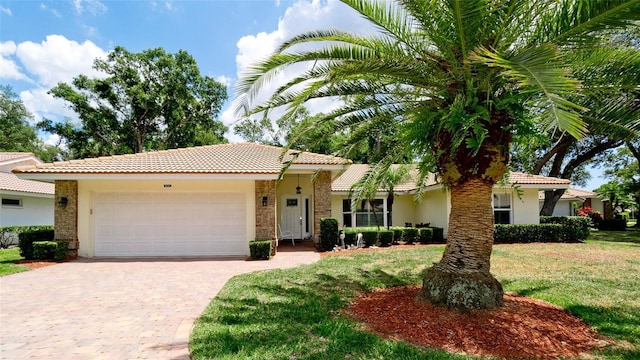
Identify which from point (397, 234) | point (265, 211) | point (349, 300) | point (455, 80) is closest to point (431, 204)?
point (397, 234)

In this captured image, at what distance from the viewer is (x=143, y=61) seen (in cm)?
3020

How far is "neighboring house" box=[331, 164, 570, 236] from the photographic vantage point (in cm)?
1767

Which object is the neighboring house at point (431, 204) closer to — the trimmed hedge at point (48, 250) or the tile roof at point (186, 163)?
the tile roof at point (186, 163)

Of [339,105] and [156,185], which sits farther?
[156,185]

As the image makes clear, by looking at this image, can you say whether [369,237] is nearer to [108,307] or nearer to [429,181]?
[429,181]

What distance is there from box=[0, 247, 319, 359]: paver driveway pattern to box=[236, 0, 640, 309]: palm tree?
3810 mm

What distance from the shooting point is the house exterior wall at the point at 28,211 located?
715 inches

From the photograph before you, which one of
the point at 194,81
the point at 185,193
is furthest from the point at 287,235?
the point at 194,81

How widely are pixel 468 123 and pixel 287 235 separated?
13627 millimetres

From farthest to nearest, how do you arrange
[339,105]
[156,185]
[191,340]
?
1. [156,185]
2. [339,105]
3. [191,340]

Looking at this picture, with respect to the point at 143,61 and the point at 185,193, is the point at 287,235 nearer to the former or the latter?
the point at 185,193

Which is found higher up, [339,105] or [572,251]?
[339,105]

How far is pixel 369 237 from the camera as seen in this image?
15.5 metres

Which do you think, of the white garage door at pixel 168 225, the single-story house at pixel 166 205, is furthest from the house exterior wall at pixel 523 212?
the white garage door at pixel 168 225
